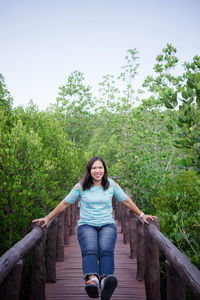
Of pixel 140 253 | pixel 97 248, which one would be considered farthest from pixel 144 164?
pixel 97 248

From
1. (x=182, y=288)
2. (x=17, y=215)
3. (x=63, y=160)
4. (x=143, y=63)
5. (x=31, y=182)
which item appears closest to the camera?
(x=182, y=288)

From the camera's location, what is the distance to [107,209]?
359 cm

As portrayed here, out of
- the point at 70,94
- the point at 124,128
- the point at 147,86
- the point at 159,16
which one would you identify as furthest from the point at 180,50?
the point at 159,16

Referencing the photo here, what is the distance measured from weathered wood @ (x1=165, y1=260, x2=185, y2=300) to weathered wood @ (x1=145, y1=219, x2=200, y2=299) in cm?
12

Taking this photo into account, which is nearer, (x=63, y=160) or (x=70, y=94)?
(x=63, y=160)

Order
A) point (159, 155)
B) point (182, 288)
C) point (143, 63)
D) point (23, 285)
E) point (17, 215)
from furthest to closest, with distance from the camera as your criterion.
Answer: point (143, 63)
point (159, 155)
point (17, 215)
point (23, 285)
point (182, 288)

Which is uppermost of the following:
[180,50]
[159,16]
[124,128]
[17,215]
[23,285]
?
[159,16]

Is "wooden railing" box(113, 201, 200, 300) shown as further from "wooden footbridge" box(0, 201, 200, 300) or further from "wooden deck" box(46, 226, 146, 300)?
"wooden deck" box(46, 226, 146, 300)

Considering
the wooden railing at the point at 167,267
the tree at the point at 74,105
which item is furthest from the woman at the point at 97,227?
the tree at the point at 74,105

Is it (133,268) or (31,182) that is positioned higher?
(31,182)

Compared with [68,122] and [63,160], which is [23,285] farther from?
[68,122]

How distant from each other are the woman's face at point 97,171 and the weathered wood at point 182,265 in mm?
940

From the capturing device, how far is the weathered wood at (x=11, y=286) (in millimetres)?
2516

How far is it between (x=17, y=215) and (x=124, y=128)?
7.55 m
